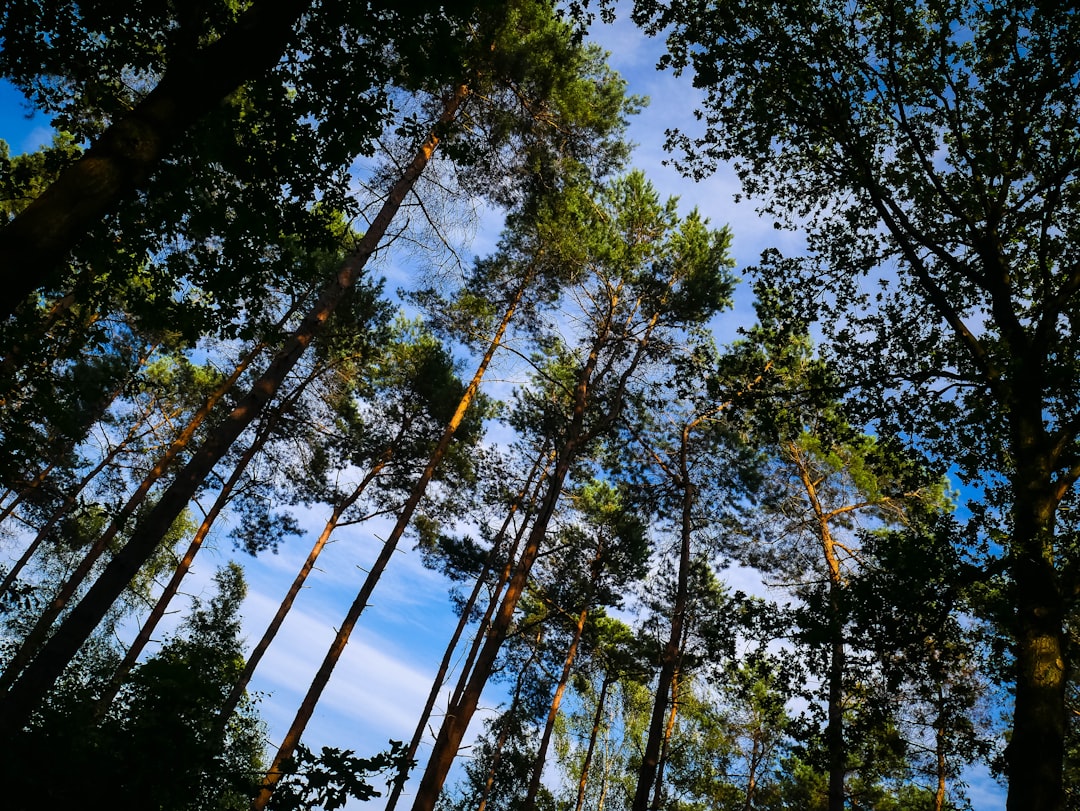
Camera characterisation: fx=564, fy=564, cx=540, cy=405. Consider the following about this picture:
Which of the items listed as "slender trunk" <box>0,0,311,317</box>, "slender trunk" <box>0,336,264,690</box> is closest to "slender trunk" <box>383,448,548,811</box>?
"slender trunk" <box>0,336,264,690</box>

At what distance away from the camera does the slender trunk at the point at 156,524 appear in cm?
527

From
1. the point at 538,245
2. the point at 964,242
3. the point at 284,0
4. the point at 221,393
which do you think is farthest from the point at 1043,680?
the point at 221,393

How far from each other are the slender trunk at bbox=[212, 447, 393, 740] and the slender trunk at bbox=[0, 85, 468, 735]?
975 centimetres

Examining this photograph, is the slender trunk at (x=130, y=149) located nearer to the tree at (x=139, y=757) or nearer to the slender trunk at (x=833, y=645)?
the tree at (x=139, y=757)

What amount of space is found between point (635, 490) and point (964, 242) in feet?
32.3

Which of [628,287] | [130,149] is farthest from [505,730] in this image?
[130,149]

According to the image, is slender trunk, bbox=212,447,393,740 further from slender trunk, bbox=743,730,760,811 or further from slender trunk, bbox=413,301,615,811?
slender trunk, bbox=743,730,760,811

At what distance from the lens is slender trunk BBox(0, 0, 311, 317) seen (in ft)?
8.70

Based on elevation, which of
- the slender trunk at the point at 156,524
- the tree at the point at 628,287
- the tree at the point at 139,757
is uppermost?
the tree at the point at 628,287

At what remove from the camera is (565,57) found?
11883 millimetres

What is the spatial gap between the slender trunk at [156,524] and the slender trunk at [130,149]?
3177mm

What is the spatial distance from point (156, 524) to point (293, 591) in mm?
11334

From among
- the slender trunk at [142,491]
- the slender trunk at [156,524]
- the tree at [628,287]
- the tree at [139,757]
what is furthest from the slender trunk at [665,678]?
the slender trunk at [142,491]

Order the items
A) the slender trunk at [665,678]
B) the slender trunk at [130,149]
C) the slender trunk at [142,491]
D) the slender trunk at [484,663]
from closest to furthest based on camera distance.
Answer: the slender trunk at [130,149] → the slender trunk at [484,663] → the slender trunk at [665,678] → the slender trunk at [142,491]
